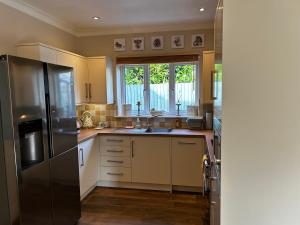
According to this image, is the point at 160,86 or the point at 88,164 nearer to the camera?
the point at 88,164

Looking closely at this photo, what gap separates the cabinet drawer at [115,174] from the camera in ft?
11.5

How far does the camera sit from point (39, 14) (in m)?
2.94

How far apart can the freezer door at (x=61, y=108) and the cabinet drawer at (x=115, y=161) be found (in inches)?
42.7

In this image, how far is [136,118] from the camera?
398 cm

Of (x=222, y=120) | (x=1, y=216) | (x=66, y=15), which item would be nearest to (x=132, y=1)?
(x=66, y=15)

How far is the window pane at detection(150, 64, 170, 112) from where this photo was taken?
12.8 feet

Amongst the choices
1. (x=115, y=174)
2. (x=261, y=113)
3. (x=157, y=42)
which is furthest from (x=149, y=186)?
(x=261, y=113)

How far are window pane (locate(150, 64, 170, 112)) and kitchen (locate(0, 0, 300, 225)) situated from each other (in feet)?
0.06

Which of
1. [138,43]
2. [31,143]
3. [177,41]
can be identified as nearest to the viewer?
[31,143]

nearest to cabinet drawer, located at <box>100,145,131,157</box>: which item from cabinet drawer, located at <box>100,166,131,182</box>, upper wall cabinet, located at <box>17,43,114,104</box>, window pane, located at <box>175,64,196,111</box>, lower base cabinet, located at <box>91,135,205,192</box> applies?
lower base cabinet, located at <box>91,135,205,192</box>

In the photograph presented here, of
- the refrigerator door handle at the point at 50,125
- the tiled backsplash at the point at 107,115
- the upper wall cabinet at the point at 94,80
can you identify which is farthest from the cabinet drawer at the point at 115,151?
the refrigerator door handle at the point at 50,125

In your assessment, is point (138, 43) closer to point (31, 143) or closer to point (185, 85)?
point (185, 85)

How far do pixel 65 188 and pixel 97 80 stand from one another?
1889mm

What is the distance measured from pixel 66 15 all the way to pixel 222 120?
2.77 m
